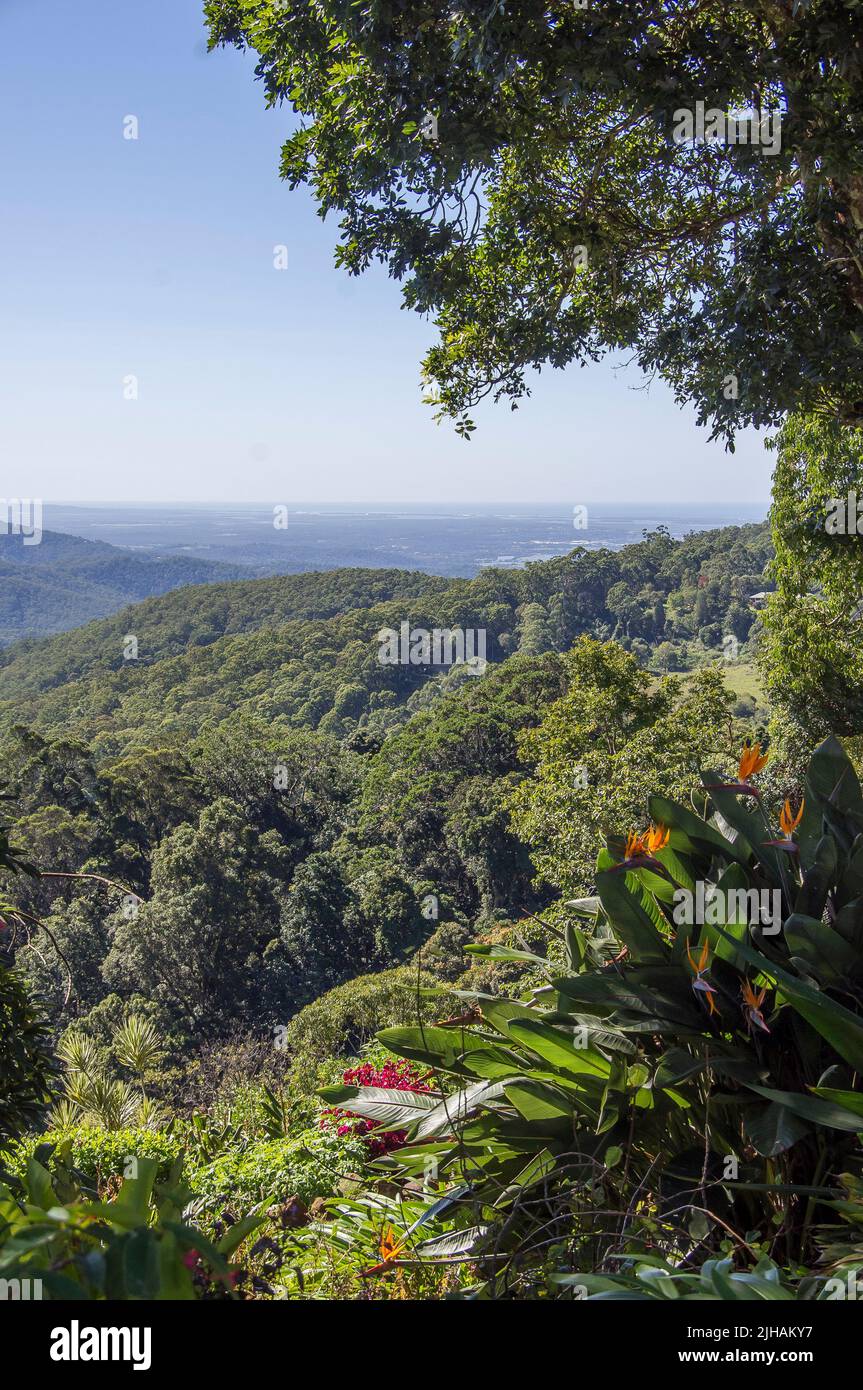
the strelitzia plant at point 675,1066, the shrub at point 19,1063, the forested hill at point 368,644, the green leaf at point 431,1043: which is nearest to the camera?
the strelitzia plant at point 675,1066

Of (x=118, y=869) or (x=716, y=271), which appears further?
(x=118, y=869)

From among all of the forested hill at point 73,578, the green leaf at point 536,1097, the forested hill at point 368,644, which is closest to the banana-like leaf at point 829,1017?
the green leaf at point 536,1097

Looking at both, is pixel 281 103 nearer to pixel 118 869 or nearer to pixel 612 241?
pixel 612 241

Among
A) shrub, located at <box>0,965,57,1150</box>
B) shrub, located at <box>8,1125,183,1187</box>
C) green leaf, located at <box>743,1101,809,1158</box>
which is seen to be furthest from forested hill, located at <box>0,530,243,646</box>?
green leaf, located at <box>743,1101,809,1158</box>

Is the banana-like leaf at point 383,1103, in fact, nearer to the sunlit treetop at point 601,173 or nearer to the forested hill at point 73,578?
the sunlit treetop at point 601,173

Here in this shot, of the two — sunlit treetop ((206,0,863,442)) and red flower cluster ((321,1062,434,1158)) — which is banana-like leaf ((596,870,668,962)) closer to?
red flower cluster ((321,1062,434,1158))

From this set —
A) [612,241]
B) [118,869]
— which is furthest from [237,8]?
[118,869]
